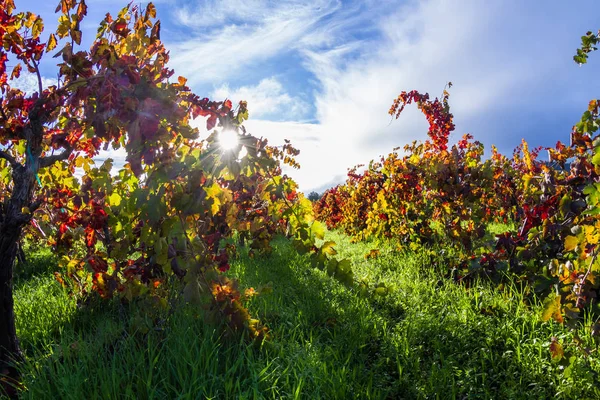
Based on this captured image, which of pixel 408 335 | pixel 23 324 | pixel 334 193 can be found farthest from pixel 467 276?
pixel 334 193

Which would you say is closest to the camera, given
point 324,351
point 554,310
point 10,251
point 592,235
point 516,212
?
point 592,235

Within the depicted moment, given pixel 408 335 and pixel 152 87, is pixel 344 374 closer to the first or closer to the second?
pixel 408 335

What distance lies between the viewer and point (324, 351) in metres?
2.46

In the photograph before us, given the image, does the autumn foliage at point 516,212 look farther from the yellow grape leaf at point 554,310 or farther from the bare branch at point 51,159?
the bare branch at point 51,159

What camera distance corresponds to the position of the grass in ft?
6.60

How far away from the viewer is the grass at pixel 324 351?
2012 mm

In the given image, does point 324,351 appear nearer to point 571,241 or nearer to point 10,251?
point 571,241

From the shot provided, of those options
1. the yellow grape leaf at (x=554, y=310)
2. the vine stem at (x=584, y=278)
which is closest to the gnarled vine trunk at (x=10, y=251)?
the yellow grape leaf at (x=554, y=310)

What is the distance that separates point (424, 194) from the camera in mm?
5586

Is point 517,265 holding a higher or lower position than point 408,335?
higher

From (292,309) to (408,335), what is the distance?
37.2 inches

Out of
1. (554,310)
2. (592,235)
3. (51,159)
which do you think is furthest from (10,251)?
(592,235)

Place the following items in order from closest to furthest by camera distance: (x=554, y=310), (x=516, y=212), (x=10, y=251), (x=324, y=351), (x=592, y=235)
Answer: (x=592, y=235) → (x=554, y=310) → (x=324, y=351) → (x=10, y=251) → (x=516, y=212)

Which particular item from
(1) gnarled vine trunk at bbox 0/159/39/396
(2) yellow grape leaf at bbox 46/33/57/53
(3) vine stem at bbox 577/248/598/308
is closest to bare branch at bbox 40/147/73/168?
(1) gnarled vine trunk at bbox 0/159/39/396
